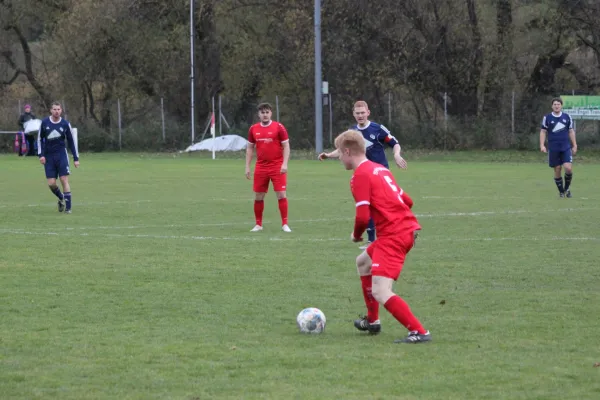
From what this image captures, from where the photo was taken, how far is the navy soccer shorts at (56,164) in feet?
60.6

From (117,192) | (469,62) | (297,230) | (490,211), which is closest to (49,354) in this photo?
(297,230)

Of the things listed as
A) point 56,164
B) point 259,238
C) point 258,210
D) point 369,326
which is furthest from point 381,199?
point 56,164

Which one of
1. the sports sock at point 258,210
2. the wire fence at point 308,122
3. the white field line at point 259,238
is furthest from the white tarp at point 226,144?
the white field line at point 259,238

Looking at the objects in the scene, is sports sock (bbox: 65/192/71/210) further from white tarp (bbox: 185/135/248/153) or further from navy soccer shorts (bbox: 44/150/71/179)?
white tarp (bbox: 185/135/248/153)

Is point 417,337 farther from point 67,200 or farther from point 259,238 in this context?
point 67,200

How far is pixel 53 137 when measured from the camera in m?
18.4

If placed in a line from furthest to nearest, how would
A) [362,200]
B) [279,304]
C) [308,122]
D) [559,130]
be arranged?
[308,122] < [559,130] < [279,304] < [362,200]

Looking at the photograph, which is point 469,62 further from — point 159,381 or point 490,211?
point 159,381

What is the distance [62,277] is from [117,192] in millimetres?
12355

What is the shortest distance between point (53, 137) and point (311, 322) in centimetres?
1172

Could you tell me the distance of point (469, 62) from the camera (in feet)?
142

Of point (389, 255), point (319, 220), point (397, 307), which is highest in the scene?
point (389, 255)

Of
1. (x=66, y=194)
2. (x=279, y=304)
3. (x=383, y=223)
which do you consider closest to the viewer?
(x=383, y=223)

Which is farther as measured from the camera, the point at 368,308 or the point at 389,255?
the point at 368,308
